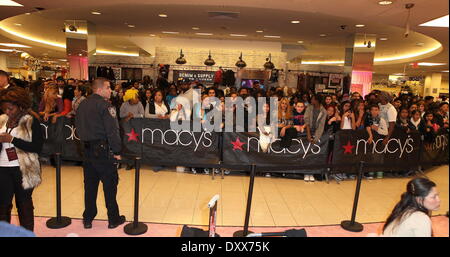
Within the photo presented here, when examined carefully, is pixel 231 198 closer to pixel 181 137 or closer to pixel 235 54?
pixel 181 137

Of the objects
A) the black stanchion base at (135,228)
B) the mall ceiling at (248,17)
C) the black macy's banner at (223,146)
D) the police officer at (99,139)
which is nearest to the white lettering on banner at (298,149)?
the black macy's banner at (223,146)

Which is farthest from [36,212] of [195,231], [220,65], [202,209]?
[220,65]

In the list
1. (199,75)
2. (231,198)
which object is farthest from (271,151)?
(199,75)

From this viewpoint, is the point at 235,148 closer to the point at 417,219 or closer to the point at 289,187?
the point at 289,187

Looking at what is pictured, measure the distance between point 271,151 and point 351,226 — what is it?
2.34m

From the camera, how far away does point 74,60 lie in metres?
11.7

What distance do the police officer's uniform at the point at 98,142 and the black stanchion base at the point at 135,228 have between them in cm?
32

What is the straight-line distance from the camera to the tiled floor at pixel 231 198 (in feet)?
15.0

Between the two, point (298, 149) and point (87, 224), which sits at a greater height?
point (298, 149)

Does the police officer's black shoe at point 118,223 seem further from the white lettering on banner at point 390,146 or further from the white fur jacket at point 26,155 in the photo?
the white lettering on banner at point 390,146

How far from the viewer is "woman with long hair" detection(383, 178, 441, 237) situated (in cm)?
239

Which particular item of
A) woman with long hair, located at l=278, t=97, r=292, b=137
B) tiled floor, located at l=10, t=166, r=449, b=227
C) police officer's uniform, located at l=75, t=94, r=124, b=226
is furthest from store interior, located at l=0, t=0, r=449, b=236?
woman with long hair, located at l=278, t=97, r=292, b=137

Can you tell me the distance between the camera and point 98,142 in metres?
3.77

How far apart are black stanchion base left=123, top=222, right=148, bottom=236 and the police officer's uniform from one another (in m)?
0.32
